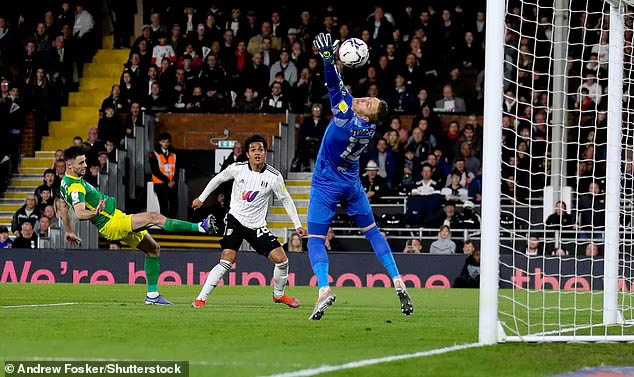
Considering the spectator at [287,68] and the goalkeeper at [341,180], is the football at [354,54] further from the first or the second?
the spectator at [287,68]

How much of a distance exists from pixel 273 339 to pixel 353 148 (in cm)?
288

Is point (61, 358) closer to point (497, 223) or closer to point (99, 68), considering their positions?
point (497, 223)

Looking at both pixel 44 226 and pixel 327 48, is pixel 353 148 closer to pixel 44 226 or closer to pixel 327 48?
pixel 327 48

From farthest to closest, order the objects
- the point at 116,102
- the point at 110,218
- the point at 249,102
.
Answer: the point at 116,102 < the point at 249,102 < the point at 110,218

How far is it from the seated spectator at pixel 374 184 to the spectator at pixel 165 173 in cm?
378

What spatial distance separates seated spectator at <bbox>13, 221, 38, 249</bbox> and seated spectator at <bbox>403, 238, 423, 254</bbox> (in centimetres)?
706

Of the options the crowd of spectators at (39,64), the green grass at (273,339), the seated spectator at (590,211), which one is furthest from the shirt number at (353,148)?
the crowd of spectators at (39,64)

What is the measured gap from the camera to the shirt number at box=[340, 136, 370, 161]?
11.5m

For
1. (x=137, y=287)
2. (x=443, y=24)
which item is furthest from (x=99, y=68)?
(x=137, y=287)

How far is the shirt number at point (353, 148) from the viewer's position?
454 inches

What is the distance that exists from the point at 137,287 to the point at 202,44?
9060 mm

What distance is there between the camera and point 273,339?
30.5ft

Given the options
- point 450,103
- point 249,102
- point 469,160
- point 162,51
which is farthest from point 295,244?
point 162,51

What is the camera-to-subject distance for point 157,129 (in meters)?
24.4
